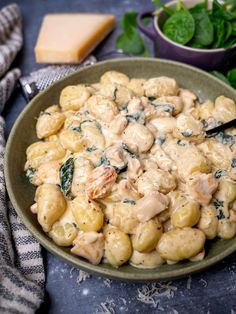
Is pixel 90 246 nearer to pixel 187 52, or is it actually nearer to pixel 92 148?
pixel 92 148

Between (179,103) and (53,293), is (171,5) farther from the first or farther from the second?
(53,293)

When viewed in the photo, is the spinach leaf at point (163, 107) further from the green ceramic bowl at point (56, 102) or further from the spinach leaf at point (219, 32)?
the spinach leaf at point (219, 32)

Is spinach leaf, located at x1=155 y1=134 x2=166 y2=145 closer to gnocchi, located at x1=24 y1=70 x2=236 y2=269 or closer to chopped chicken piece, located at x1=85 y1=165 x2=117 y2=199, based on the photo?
gnocchi, located at x1=24 y1=70 x2=236 y2=269

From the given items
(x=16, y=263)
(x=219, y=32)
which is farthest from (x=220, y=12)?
(x=16, y=263)

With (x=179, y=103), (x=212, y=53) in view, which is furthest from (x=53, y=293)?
(x=212, y=53)

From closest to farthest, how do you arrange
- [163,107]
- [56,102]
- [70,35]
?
[163,107] < [56,102] < [70,35]

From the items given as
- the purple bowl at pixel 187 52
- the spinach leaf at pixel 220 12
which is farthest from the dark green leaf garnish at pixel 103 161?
the spinach leaf at pixel 220 12
